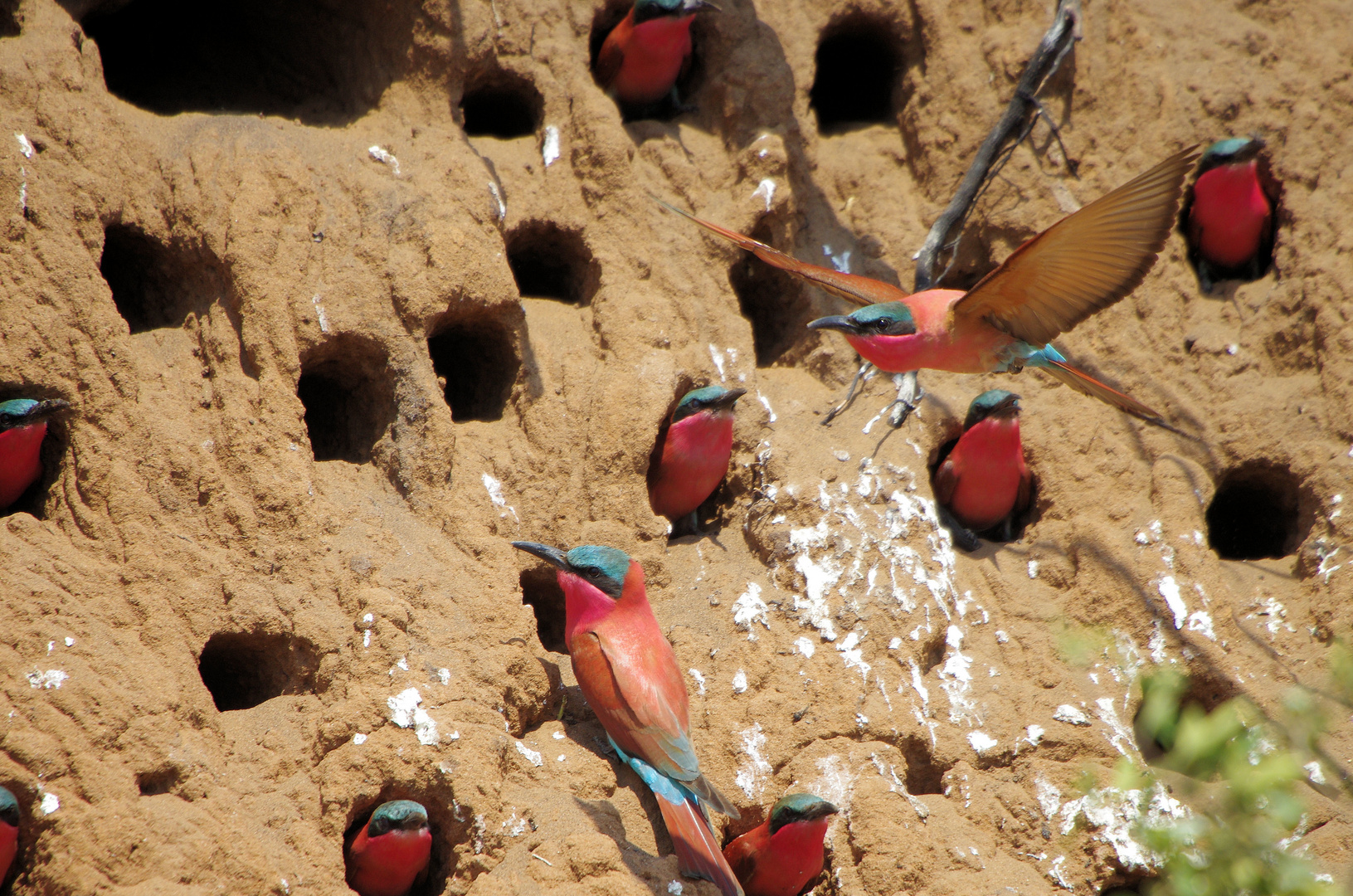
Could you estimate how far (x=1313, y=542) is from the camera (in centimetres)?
517

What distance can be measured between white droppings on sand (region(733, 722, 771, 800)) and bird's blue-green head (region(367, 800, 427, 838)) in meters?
1.20

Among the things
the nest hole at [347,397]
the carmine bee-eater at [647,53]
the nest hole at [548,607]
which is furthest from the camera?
the carmine bee-eater at [647,53]

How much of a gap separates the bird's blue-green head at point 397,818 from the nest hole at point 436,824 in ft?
0.26

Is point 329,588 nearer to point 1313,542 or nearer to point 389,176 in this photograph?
point 389,176

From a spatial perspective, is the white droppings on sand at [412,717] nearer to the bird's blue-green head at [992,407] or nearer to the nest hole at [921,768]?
the nest hole at [921,768]

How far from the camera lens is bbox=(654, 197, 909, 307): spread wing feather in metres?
4.59

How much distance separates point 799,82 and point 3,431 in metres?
4.03

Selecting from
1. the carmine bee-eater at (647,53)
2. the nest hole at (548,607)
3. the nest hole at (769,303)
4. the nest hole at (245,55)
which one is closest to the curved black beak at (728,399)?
the nest hole at (769,303)

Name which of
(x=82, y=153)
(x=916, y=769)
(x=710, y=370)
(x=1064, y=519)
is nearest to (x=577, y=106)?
(x=710, y=370)

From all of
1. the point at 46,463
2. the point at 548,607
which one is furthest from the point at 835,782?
the point at 46,463

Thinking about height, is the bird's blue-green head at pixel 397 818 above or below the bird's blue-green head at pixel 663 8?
below

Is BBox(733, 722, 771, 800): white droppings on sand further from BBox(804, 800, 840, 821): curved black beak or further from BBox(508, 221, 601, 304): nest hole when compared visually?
BBox(508, 221, 601, 304): nest hole

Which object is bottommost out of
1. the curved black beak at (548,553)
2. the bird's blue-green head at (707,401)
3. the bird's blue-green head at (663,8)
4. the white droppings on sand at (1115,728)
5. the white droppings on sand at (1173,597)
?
the white droppings on sand at (1115,728)

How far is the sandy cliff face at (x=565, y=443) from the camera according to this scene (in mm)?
3738
